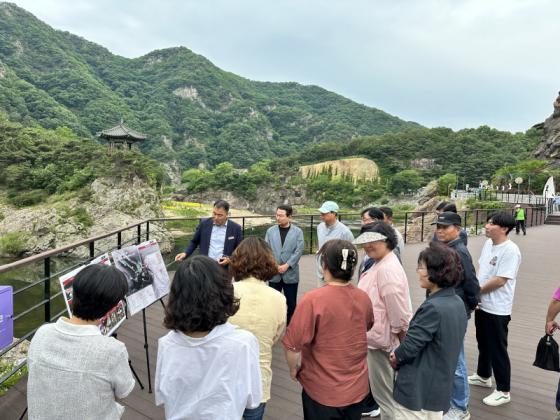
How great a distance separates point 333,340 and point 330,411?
1.14 feet

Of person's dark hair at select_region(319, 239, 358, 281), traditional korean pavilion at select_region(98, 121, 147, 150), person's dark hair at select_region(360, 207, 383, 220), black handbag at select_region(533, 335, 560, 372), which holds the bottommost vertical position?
black handbag at select_region(533, 335, 560, 372)

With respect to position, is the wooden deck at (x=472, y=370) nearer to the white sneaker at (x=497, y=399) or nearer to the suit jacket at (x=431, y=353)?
the white sneaker at (x=497, y=399)

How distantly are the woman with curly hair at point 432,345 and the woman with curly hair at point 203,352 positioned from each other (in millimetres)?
876

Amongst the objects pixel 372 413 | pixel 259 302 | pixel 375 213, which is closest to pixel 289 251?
pixel 375 213

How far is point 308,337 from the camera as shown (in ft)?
5.39

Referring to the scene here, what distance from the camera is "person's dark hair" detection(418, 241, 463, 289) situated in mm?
1814

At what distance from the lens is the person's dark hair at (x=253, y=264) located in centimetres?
183

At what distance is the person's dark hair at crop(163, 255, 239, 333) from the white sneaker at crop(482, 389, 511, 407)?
8.10 feet

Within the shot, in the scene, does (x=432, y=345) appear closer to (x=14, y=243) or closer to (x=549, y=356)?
(x=549, y=356)

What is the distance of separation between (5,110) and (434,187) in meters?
60.1

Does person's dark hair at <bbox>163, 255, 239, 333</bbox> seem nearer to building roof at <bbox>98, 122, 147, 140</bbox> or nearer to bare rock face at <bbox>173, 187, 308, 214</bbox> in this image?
building roof at <bbox>98, 122, 147, 140</bbox>

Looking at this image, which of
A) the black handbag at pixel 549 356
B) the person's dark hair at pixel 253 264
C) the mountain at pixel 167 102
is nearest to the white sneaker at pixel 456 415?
the black handbag at pixel 549 356

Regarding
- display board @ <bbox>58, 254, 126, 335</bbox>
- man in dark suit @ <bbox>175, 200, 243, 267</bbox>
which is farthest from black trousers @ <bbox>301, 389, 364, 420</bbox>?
man in dark suit @ <bbox>175, 200, 243, 267</bbox>

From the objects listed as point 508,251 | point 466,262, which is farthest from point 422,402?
point 508,251
